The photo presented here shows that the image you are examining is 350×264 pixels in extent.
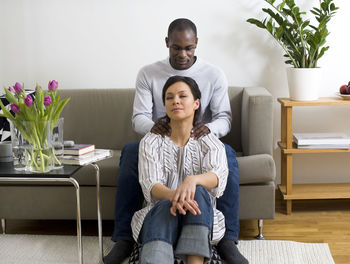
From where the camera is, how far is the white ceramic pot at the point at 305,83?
120 inches

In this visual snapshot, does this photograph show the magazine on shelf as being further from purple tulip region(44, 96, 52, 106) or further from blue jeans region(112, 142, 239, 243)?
purple tulip region(44, 96, 52, 106)

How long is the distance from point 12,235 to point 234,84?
1.62m

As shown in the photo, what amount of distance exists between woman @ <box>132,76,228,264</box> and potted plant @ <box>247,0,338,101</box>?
894 mm

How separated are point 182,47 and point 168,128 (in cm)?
52

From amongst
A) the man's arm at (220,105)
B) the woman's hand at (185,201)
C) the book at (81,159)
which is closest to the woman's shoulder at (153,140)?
the book at (81,159)

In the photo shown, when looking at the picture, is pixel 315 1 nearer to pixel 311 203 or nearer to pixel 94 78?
pixel 311 203

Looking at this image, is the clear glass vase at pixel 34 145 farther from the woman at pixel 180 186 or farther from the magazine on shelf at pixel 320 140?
the magazine on shelf at pixel 320 140

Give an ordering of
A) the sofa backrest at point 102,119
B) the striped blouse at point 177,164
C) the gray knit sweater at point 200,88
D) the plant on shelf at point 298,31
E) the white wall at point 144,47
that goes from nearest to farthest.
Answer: the striped blouse at point 177,164
the gray knit sweater at point 200,88
the plant on shelf at point 298,31
the sofa backrest at point 102,119
the white wall at point 144,47

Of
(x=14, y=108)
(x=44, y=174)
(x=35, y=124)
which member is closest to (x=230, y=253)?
(x=44, y=174)

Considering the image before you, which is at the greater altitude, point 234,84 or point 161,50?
point 161,50

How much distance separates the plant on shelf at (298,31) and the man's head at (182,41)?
0.59 metres

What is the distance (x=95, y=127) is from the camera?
323 cm

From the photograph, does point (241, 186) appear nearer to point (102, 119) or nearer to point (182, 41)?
point (182, 41)

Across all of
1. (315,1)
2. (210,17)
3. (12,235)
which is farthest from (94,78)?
(315,1)
